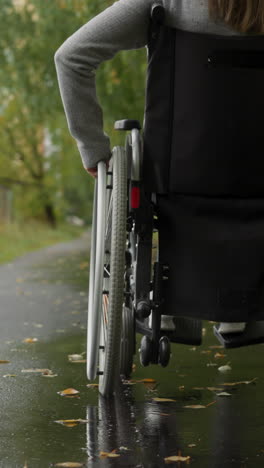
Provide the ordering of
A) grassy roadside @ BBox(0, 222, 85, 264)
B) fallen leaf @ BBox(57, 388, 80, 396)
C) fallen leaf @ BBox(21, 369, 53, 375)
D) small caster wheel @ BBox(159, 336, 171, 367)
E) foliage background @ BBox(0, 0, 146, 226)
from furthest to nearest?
1. grassy roadside @ BBox(0, 222, 85, 264)
2. foliage background @ BBox(0, 0, 146, 226)
3. fallen leaf @ BBox(21, 369, 53, 375)
4. fallen leaf @ BBox(57, 388, 80, 396)
5. small caster wheel @ BBox(159, 336, 171, 367)

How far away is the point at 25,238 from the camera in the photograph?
74.2 feet

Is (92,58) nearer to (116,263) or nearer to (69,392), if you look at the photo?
(116,263)

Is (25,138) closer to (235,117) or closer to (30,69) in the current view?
(30,69)

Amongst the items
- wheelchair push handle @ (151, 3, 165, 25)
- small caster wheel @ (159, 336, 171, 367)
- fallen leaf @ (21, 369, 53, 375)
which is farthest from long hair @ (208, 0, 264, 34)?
fallen leaf @ (21, 369, 53, 375)

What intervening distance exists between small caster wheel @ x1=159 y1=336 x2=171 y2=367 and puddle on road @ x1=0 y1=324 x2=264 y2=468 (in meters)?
0.22

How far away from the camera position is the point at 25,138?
104 ft

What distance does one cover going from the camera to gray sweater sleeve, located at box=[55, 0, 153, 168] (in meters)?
4.34

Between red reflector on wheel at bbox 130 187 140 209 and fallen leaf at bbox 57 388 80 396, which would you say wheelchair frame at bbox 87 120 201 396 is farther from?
fallen leaf at bbox 57 388 80 396

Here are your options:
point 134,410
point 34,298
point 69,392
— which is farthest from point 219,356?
point 34,298

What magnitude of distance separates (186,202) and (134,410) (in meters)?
0.91

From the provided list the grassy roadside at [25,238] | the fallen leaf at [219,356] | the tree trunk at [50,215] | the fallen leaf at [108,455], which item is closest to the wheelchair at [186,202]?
the fallen leaf at [108,455]

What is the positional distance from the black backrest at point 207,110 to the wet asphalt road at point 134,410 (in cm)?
93

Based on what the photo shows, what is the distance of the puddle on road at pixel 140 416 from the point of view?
153 inches

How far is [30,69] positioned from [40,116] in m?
1.13
